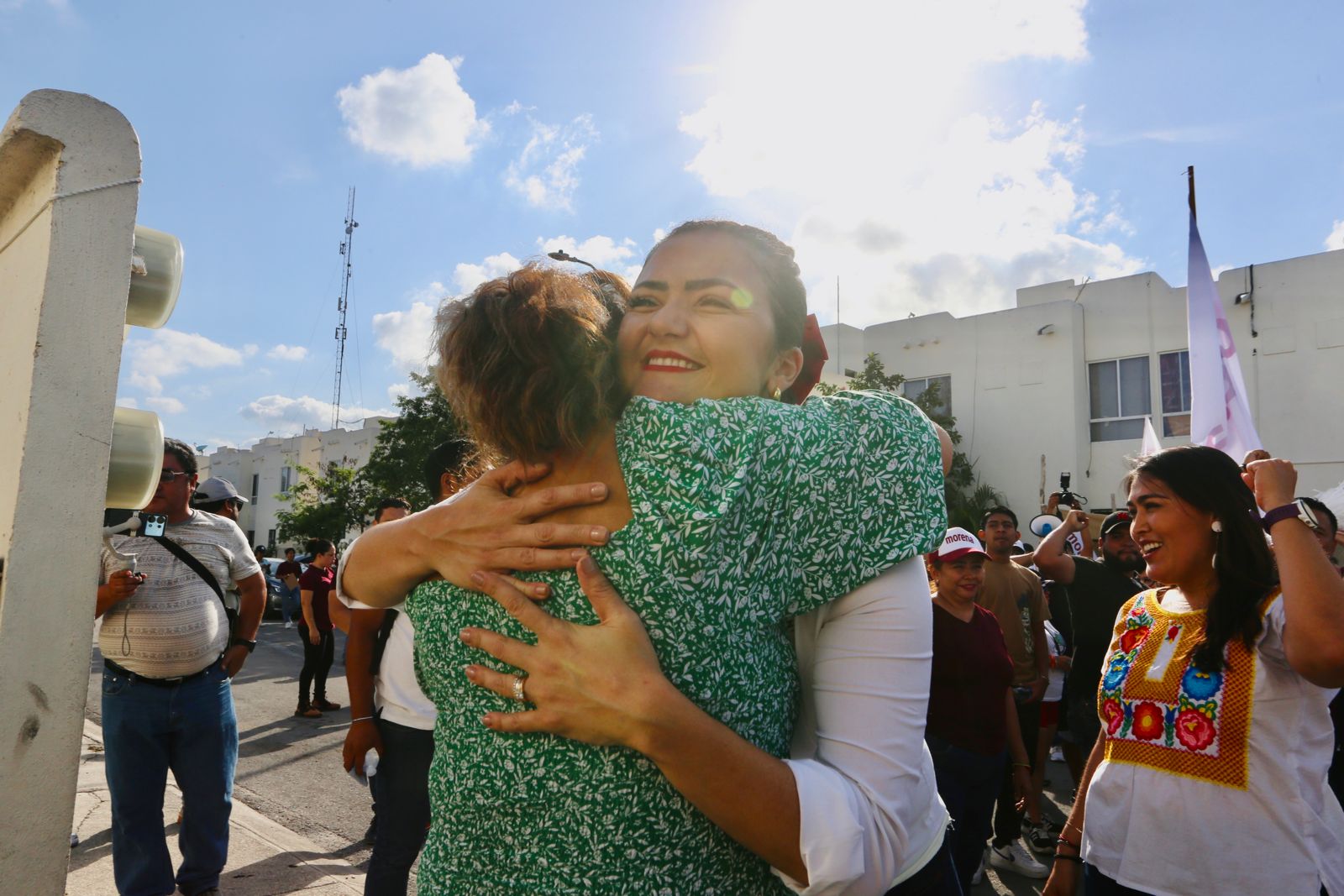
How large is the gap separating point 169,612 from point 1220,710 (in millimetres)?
4217

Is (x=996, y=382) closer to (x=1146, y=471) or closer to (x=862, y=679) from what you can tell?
(x=1146, y=471)

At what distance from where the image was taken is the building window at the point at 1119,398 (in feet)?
66.5

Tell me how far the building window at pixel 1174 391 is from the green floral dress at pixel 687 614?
2077cm

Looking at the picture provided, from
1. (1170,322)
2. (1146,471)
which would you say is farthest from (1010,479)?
(1146,471)

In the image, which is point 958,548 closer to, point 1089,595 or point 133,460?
point 1089,595

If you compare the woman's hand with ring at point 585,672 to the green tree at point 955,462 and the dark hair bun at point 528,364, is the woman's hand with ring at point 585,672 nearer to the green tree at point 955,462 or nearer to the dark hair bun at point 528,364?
the dark hair bun at point 528,364

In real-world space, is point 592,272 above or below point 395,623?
above

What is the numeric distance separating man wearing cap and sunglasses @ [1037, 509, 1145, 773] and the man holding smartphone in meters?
4.89

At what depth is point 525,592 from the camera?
1300 millimetres

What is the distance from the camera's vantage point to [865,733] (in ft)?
4.37

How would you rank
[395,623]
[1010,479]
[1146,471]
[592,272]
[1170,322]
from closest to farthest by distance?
1. [592,272]
2. [1146,471]
3. [395,623]
4. [1170,322]
5. [1010,479]

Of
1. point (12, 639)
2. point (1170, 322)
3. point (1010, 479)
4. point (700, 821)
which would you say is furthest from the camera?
point (1010, 479)

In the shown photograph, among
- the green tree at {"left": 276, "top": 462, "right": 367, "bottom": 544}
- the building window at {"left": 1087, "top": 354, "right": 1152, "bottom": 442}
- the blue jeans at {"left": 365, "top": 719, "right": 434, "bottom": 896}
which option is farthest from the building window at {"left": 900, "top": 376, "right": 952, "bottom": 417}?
the green tree at {"left": 276, "top": 462, "right": 367, "bottom": 544}

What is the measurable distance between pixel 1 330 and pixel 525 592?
3.98 ft
